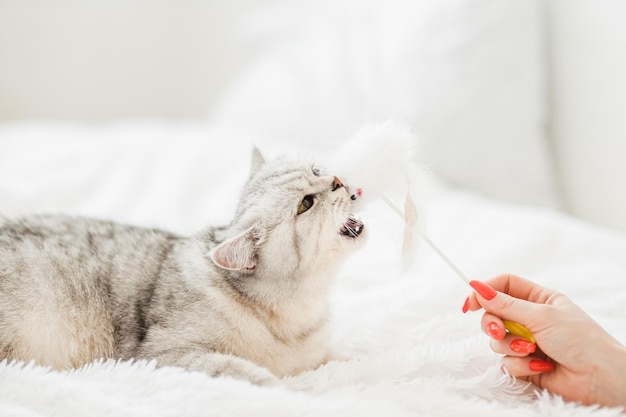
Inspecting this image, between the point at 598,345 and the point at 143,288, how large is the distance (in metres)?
0.83

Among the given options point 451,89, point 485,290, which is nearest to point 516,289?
point 485,290

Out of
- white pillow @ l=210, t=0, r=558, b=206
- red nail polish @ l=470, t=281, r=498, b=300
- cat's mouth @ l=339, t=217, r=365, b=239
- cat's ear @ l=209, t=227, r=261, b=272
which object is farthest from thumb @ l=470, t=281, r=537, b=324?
white pillow @ l=210, t=0, r=558, b=206

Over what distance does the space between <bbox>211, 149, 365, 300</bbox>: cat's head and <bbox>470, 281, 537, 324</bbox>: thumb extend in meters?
0.27

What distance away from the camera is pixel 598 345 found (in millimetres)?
982

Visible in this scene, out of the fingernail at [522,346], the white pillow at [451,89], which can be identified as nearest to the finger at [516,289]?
the fingernail at [522,346]

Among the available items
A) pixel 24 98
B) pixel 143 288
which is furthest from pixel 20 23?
pixel 143 288

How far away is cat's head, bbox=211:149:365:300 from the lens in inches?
48.3

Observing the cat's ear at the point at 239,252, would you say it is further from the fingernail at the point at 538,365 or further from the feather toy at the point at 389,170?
the fingernail at the point at 538,365

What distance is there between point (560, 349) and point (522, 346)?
57 millimetres

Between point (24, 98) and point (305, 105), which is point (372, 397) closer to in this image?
point (305, 105)

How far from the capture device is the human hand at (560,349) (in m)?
0.98

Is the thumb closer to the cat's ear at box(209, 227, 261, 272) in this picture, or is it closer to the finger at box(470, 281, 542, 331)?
the finger at box(470, 281, 542, 331)

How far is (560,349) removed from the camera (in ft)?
3.29

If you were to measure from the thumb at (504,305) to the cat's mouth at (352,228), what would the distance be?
27cm
